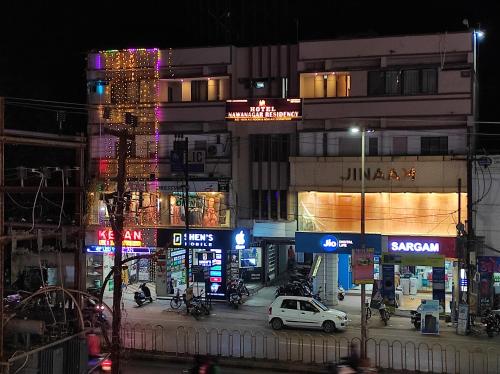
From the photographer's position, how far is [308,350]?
22.4m

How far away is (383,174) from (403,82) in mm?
5115

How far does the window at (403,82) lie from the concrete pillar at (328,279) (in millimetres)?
9493

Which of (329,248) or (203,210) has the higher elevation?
(203,210)

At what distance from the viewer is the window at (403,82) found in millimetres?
31516

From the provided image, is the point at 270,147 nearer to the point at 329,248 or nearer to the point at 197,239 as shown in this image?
the point at 197,239

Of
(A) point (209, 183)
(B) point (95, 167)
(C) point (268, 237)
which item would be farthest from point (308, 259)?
(B) point (95, 167)

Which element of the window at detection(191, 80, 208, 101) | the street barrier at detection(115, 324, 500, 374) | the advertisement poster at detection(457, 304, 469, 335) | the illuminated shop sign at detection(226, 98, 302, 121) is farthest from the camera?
the window at detection(191, 80, 208, 101)

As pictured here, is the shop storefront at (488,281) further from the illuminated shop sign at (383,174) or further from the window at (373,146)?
A: the window at (373,146)

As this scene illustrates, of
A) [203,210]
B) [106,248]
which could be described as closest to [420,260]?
[203,210]

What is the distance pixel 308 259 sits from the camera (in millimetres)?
43656

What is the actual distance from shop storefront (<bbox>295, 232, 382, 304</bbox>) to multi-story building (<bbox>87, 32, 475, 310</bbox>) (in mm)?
74

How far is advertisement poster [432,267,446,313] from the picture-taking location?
96.2 ft

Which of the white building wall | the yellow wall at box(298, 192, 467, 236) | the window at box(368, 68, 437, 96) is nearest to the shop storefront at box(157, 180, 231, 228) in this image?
the yellow wall at box(298, 192, 467, 236)

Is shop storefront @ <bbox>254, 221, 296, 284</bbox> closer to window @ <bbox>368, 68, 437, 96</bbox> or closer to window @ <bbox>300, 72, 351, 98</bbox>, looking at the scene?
window @ <bbox>300, 72, 351, 98</bbox>
